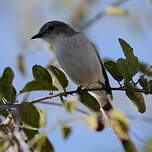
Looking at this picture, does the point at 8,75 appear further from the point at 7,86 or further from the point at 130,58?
the point at 130,58

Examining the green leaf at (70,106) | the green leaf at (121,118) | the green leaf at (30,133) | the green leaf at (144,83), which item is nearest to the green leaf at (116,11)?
the green leaf at (144,83)

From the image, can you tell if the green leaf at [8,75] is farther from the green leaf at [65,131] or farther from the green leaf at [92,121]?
the green leaf at [92,121]

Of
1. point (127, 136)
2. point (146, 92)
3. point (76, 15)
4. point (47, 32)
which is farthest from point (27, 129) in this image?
point (47, 32)

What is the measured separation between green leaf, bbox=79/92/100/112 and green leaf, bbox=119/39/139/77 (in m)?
0.31

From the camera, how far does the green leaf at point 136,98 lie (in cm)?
260

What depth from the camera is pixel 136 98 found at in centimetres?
265

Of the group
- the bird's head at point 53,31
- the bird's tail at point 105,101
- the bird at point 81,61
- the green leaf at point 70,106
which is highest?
the bird's head at point 53,31

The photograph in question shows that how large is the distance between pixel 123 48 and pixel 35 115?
2.75ft

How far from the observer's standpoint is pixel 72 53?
4270 millimetres

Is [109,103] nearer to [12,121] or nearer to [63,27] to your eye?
[63,27]

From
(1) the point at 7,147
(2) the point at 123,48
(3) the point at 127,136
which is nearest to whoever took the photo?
(3) the point at 127,136

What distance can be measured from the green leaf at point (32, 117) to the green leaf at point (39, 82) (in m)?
0.18

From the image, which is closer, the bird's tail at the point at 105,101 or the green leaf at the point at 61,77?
the green leaf at the point at 61,77

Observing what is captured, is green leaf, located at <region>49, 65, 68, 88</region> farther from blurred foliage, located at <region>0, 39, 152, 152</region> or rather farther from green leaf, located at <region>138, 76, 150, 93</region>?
green leaf, located at <region>138, 76, 150, 93</region>
